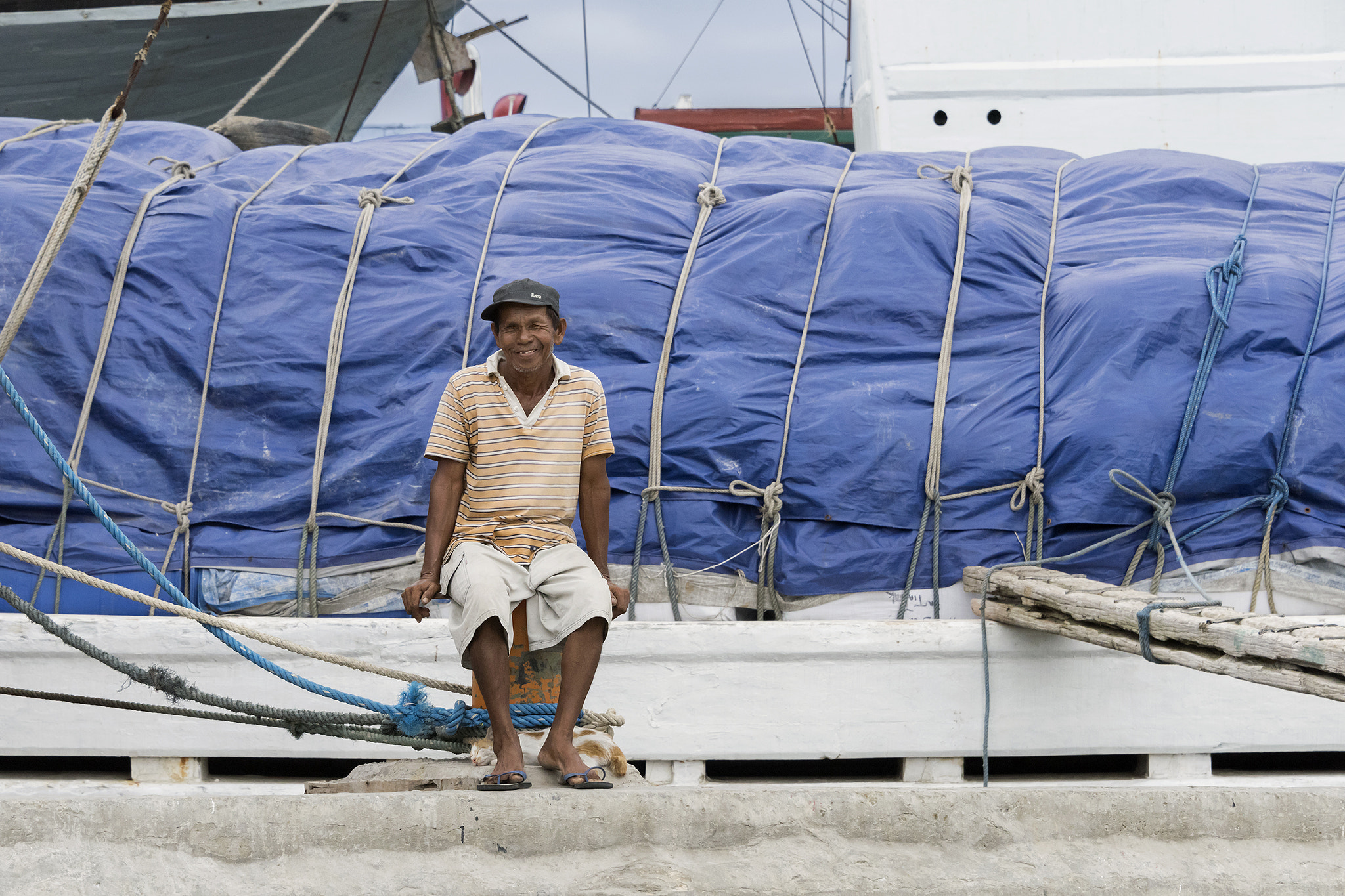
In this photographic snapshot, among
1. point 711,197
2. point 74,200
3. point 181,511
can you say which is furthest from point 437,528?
point 711,197

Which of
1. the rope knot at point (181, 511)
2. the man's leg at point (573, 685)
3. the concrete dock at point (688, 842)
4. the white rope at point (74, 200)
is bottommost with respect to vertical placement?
the concrete dock at point (688, 842)

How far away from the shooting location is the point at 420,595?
8.20ft

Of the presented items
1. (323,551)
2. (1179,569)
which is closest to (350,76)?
(323,551)

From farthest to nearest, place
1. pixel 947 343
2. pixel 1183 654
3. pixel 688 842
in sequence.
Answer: pixel 947 343
pixel 1183 654
pixel 688 842

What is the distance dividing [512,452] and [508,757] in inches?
25.5

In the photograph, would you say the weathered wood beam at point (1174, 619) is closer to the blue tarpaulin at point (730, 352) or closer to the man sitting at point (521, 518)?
the blue tarpaulin at point (730, 352)

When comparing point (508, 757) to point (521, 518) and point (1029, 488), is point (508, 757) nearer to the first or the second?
point (521, 518)

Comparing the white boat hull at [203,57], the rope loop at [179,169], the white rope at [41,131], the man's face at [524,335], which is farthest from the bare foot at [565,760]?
the white boat hull at [203,57]

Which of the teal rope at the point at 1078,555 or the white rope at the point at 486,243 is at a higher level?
the white rope at the point at 486,243

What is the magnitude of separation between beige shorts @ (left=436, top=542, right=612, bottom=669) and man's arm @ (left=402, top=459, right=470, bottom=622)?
3 centimetres

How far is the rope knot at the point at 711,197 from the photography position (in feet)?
14.4

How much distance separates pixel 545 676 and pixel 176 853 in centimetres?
81

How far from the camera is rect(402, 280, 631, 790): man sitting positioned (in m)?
2.44

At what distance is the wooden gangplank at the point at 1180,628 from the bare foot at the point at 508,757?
1.45 meters
